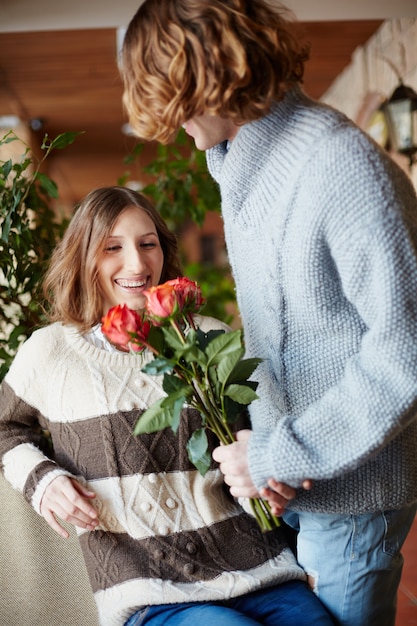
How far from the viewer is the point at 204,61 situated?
1.05 m

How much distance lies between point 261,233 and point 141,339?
27cm

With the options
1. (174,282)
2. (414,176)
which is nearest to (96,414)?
(174,282)

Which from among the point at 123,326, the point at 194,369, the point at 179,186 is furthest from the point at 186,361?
the point at 179,186

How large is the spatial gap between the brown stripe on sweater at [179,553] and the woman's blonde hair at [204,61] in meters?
0.79

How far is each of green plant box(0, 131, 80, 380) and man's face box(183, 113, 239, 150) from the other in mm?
644

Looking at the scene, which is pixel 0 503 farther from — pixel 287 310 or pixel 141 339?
pixel 287 310

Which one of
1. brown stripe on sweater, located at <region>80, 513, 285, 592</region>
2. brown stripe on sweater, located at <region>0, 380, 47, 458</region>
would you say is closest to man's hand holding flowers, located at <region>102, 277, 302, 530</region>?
brown stripe on sweater, located at <region>80, 513, 285, 592</region>

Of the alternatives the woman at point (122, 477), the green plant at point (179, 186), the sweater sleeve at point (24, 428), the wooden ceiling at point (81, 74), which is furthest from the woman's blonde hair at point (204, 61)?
the wooden ceiling at point (81, 74)

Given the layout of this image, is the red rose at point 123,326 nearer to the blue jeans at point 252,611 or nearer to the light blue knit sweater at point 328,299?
the light blue knit sweater at point 328,299

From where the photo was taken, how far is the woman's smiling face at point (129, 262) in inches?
61.7

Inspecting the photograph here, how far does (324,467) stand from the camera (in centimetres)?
103

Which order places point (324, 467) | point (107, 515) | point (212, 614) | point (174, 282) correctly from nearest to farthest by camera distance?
point (324, 467)
point (174, 282)
point (212, 614)
point (107, 515)

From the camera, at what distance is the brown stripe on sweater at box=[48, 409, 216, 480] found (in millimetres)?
A: 1419

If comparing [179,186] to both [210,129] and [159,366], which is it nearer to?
[210,129]
